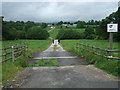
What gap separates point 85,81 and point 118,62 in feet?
8.47

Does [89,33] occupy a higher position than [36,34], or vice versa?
[89,33]

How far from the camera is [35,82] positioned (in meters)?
6.31

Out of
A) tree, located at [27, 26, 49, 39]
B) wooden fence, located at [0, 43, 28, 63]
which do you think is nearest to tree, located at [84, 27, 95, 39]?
tree, located at [27, 26, 49, 39]

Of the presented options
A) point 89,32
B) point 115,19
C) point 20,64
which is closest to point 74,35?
point 89,32

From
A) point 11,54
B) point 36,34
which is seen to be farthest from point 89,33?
point 11,54

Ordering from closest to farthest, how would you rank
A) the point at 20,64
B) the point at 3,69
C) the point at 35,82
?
the point at 35,82 < the point at 3,69 < the point at 20,64

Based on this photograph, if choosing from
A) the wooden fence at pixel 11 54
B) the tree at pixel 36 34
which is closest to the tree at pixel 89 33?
the tree at pixel 36 34

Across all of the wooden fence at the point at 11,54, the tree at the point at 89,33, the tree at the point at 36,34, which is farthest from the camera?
the tree at the point at 36,34

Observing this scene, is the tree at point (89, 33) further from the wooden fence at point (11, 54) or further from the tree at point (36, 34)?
the wooden fence at point (11, 54)

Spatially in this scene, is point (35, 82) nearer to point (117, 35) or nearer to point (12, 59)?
point (12, 59)

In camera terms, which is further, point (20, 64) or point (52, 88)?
point (20, 64)

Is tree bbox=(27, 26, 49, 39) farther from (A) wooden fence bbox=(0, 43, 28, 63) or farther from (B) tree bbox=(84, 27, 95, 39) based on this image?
(A) wooden fence bbox=(0, 43, 28, 63)

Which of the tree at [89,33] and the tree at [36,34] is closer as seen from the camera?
the tree at [89,33]

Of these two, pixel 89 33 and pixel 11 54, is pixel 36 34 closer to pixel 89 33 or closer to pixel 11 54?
pixel 89 33
